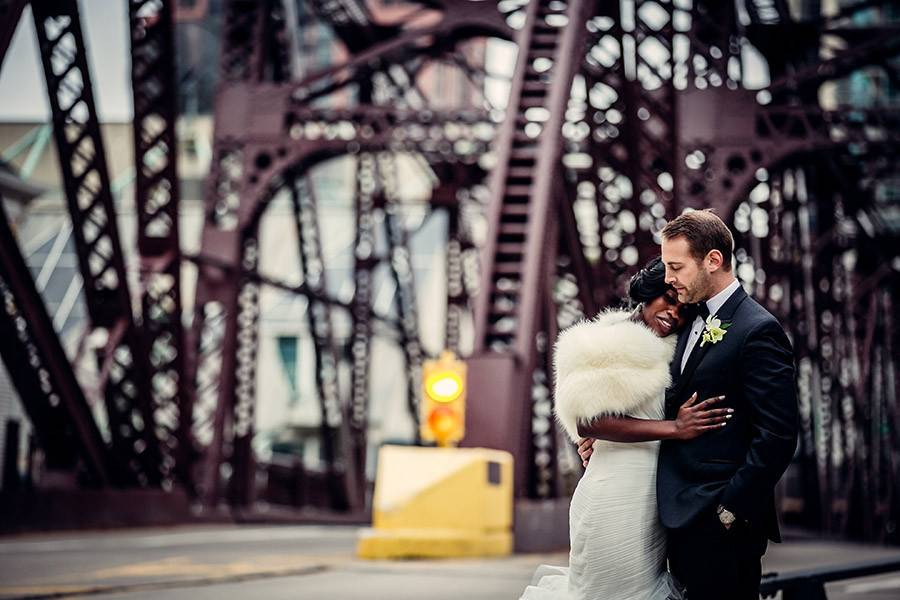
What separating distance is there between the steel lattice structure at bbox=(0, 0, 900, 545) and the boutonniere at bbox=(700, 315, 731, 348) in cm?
832

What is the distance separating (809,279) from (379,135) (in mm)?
16234

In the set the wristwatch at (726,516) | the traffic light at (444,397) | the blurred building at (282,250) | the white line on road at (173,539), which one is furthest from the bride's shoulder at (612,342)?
the blurred building at (282,250)

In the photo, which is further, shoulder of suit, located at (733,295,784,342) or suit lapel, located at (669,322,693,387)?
suit lapel, located at (669,322,693,387)

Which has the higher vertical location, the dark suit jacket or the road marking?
the dark suit jacket

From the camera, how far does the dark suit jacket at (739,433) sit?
444cm

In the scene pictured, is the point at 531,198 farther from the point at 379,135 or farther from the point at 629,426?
the point at 629,426

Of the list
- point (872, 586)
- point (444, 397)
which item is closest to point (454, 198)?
point (444, 397)

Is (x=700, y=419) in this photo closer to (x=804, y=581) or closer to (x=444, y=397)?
(x=804, y=581)

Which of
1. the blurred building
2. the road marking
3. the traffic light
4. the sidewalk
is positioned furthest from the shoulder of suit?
the blurred building

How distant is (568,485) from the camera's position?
27094 millimetres

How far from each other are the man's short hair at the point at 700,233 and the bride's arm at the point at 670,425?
434mm

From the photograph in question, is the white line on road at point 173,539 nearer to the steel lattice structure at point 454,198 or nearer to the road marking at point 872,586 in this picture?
the steel lattice structure at point 454,198

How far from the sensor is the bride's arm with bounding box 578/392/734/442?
4.58 m

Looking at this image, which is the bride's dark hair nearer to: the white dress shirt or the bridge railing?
the white dress shirt
